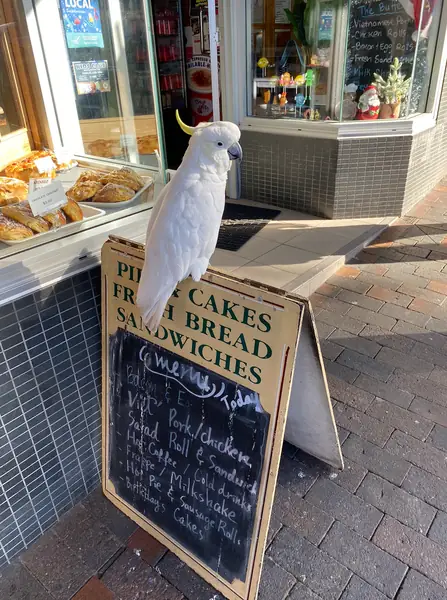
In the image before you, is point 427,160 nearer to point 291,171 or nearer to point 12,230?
point 291,171

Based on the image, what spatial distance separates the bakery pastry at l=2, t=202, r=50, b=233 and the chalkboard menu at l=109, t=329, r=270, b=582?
562 mm

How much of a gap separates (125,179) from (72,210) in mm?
402

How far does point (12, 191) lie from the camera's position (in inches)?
76.2

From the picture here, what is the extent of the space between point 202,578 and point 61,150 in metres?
2.31

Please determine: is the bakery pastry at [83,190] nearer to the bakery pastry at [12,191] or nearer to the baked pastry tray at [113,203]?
the baked pastry tray at [113,203]

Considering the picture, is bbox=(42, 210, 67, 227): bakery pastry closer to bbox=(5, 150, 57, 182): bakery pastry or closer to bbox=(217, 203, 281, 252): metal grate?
bbox=(5, 150, 57, 182): bakery pastry

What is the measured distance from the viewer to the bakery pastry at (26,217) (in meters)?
1.81

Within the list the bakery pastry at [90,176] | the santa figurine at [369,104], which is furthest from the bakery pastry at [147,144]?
the santa figurine at [369,104]

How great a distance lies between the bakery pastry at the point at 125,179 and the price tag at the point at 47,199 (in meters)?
0.38

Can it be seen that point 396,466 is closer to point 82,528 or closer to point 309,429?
point 309,429

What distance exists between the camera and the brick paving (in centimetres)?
180

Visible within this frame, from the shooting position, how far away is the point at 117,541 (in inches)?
78.4

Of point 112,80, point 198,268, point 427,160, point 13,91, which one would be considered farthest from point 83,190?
point 427,160

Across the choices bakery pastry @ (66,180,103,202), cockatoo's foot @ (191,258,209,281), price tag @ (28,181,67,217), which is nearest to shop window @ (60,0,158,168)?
bakery pastry @ (66,180,103,202)
